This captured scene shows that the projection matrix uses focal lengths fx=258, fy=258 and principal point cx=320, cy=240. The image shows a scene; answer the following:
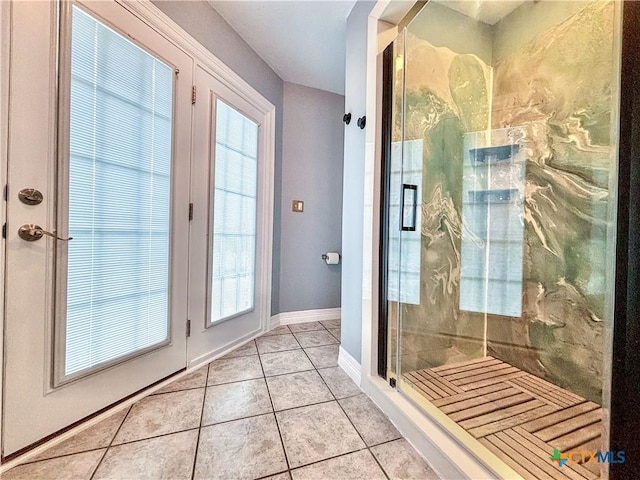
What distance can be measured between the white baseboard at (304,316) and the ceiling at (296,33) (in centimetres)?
231

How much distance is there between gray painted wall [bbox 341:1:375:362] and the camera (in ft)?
5.24

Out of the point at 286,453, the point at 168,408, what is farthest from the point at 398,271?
the point at 168,408

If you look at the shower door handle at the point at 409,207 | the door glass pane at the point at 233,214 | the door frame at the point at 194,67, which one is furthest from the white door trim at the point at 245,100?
the shower door handle at the point at 409,207

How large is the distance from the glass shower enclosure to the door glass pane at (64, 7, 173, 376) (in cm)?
128

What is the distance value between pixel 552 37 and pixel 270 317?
9.32 feet

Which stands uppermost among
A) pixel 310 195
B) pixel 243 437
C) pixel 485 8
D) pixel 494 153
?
pixel 485 8

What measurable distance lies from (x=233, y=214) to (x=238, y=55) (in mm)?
1212

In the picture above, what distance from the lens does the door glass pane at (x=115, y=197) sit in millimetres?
1108

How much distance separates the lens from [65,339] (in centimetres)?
108

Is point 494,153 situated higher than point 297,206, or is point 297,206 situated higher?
point 494,153

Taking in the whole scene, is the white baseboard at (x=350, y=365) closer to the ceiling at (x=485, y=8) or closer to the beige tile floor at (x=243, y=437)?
the beige tile floor at (x=243, y=437)

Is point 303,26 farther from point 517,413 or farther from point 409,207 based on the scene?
point 517,413

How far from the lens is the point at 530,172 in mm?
1653

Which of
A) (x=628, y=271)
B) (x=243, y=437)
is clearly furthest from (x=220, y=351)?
(x=628, y=271)
